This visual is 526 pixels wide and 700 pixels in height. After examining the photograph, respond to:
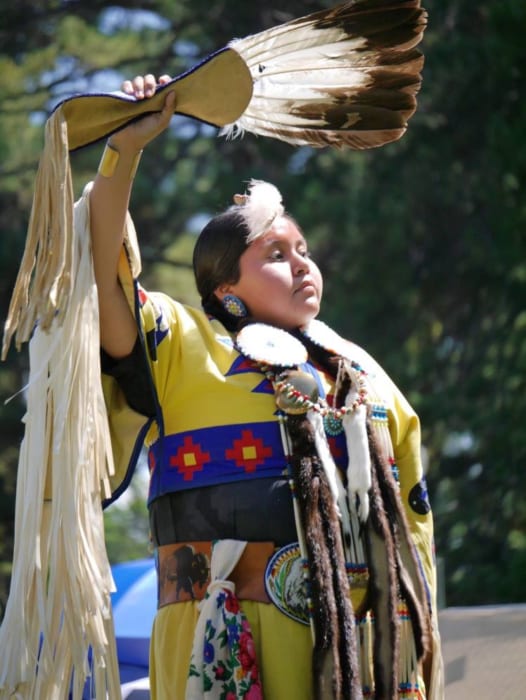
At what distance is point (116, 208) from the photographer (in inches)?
83.6

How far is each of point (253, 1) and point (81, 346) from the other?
5862 millimetres

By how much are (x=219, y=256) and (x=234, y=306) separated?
4.1 inches

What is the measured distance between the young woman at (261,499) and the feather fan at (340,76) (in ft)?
0.94

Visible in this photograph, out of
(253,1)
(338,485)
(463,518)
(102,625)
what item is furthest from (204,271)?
(253,1)

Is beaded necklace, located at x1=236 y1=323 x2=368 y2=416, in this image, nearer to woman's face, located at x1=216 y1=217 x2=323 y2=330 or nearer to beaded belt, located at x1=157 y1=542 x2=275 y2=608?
woman's face, located at x1=216 y1=217 x2=323 y2=330

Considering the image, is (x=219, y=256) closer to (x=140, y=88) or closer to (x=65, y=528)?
(x=140, y=88)

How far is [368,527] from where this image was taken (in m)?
2.21

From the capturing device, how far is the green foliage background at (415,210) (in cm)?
700

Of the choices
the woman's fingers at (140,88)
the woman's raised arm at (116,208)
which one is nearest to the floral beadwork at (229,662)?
the woman's raised arm at (116,208)

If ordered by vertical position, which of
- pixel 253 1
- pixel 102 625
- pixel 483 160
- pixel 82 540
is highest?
pixel 253 1

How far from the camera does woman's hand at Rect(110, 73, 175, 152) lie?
2.10 metres

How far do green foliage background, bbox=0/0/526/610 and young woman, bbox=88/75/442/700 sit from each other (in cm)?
444

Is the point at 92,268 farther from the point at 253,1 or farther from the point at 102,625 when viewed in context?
the point at 253,1

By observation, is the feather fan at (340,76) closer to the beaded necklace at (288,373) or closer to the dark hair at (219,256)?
the dark hair at (219,256)
